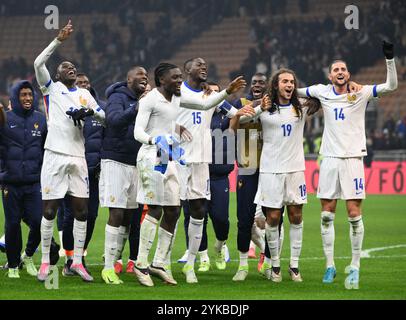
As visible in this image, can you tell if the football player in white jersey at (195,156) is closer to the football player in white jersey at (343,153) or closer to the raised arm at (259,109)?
the raised arm at (259,109)

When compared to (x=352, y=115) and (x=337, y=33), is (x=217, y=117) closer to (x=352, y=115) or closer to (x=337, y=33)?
(x=352, y=115)

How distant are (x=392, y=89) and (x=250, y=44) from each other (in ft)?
94.7

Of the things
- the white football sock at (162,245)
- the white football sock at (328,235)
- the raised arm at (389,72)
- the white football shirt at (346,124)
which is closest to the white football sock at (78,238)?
the white football sock at (162,245)

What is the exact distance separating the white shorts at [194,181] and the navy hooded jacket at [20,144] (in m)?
1.85

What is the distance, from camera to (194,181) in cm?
1152

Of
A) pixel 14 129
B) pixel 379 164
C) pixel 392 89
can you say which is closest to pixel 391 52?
pixel 392 89

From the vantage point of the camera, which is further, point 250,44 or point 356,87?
point 250,44

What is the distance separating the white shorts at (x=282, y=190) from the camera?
1148cm

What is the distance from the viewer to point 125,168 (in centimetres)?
1148

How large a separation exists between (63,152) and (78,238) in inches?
41.0


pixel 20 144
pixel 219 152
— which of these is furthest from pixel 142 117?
pixel 219 152

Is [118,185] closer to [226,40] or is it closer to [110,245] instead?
[110,245]

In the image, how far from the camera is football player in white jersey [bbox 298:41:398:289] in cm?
1116
